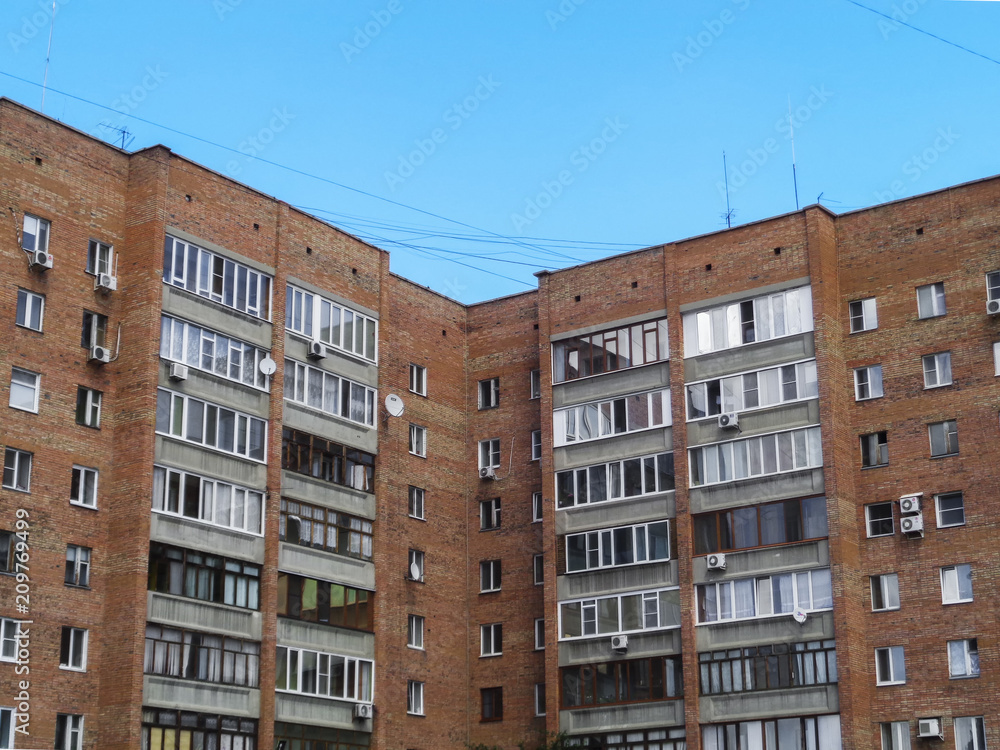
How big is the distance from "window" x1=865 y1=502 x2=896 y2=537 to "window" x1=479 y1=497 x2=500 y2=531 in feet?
51.3

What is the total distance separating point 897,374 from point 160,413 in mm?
25467

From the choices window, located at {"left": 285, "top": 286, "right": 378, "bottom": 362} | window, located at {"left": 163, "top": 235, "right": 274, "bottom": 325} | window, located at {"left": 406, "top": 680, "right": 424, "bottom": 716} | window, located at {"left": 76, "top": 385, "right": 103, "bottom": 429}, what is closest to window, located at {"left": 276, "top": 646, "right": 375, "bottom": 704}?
window, located at {"left": 406, "top": 680, "right": 424, "bottom": 716}

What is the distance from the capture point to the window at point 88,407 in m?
46.3

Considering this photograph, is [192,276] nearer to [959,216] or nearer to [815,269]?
[815,269]

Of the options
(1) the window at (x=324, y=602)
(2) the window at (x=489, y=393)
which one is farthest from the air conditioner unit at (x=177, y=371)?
(2) the window at (x=489, y=393)

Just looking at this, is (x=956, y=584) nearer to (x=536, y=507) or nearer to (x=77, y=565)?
(x=536, y=507)

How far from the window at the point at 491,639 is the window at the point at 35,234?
2324 cm

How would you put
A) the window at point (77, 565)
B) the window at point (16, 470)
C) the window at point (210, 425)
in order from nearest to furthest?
the window at point (16, 470) → the window at point (77, 565) → the window at point (210, 425)

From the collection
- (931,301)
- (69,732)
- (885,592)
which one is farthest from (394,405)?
(931,301)

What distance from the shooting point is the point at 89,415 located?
46.6 metres

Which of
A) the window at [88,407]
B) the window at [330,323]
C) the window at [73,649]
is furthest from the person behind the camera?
the window at [330,323]

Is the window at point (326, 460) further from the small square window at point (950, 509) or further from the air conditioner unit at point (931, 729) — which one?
the air conditioner unit at point (931, 729)

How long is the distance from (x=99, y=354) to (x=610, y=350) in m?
20.1

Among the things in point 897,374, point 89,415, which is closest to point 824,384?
point 897,374
